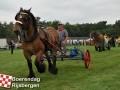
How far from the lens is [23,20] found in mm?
12602

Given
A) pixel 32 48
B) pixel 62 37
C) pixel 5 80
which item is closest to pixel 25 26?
pixel 32 48

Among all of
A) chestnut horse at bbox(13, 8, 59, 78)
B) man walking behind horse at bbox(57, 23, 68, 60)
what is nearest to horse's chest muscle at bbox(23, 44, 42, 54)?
chestnut horse at bbox(13, 8, 59, 78)

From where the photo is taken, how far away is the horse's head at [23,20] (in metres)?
12.1

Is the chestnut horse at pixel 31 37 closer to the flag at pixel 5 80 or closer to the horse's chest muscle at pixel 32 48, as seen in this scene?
the horse's chest muscle at pixel 32 48

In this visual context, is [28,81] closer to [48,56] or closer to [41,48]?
[41,48]

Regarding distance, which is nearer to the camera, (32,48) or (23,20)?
(23,20)

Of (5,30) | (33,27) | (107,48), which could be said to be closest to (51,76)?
(33,27)

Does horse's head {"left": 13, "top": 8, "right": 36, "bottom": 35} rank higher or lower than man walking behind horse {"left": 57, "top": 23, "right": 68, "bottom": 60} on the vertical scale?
higher

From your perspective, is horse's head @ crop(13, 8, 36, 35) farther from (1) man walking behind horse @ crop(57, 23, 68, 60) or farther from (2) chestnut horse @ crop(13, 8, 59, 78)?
(1) man walking behind horse @ crop(57, 23, 68, 60)

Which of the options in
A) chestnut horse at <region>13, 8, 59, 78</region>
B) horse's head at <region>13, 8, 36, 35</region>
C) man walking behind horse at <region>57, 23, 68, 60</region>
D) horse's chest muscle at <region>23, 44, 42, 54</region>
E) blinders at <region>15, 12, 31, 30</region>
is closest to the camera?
horse's head at <region>13, 8, 36, 35</region>

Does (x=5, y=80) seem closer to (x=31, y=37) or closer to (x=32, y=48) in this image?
(x=32, y=48)

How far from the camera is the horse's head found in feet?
39.6

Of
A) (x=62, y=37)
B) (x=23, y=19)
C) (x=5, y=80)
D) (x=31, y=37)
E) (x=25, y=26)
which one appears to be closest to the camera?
(x=5, y=80)

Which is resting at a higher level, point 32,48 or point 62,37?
point 62,37
